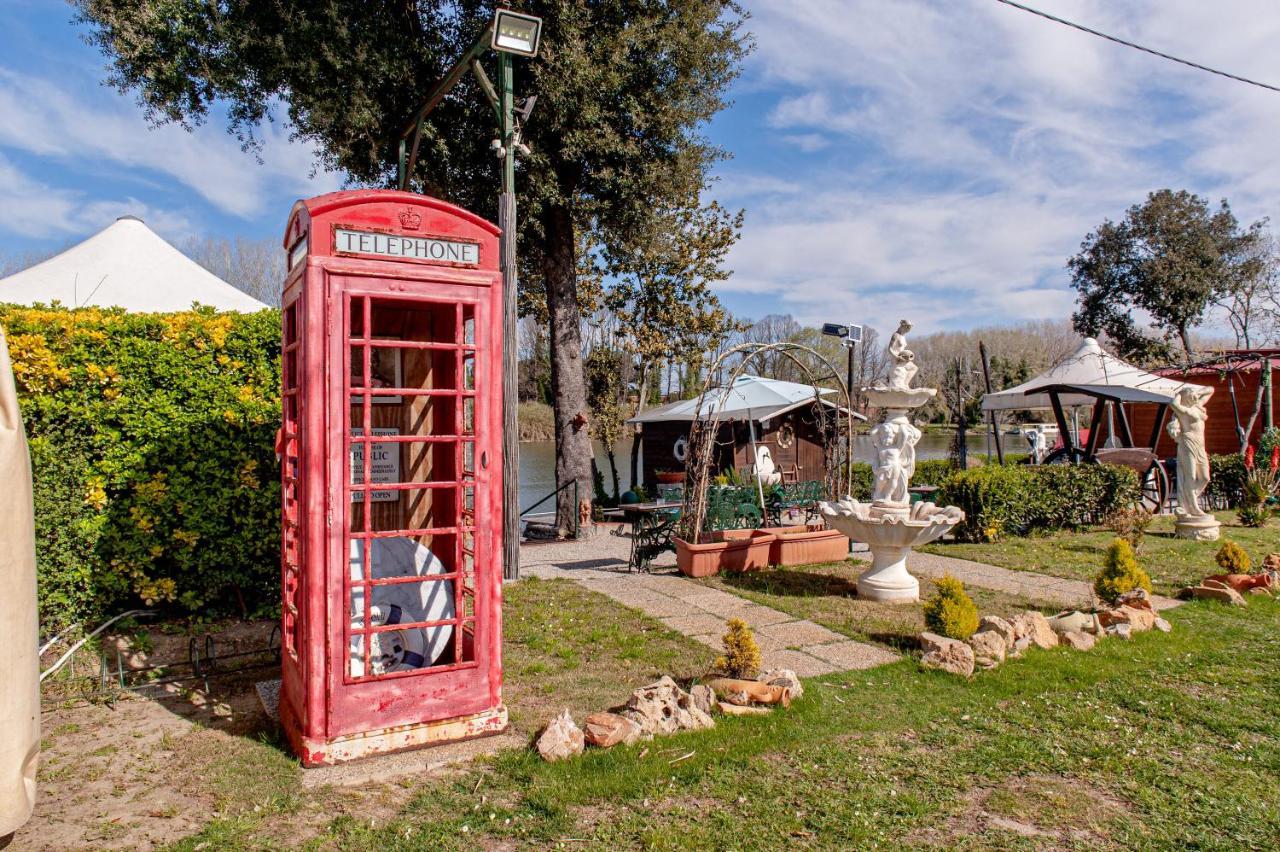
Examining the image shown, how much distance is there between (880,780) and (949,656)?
2137 millimetres

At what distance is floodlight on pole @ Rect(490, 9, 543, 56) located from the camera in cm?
754

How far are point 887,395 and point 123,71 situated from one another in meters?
12.5

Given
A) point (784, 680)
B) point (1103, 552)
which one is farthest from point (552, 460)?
point (784, 680)

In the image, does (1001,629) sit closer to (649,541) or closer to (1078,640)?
(1078,640)

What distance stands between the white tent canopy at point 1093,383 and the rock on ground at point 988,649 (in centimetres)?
1245

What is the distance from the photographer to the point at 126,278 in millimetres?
9055

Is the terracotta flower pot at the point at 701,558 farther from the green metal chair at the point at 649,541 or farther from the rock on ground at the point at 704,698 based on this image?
the rock on ground at the point at 704,698

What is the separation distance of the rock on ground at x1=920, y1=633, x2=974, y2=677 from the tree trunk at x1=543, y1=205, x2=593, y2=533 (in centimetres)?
915

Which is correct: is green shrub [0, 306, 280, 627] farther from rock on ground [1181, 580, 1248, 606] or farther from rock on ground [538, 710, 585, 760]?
rock on ground [1181, 580, 1248, 606]

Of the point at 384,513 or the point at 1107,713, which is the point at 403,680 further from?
the point at 1107,713

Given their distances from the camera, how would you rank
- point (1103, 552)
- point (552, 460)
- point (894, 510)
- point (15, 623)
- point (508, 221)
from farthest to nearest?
point (552, 460) < point (1103, 552) < point (508, 221) < point (894, 510) < point (15, 623)

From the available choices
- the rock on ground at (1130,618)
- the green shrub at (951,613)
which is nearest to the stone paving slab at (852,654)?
the green shrub at (951,613)

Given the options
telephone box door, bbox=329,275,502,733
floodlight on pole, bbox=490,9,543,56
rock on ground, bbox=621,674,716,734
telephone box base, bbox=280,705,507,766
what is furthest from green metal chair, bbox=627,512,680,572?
floodlight on pole, bbox=490,9,543,56

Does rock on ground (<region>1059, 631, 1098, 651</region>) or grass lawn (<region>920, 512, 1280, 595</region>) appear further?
grass lawn (<region>920, 512, 1280, 595</region>)
